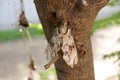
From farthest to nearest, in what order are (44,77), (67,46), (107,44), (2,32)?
(2,32) < (107,44) < (44,77) < (67,46)

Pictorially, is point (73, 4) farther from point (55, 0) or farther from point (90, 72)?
point (90, 72)

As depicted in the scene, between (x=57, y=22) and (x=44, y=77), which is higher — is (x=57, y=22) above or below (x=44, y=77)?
above

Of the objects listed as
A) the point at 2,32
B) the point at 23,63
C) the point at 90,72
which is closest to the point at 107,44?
the point at 23,63
